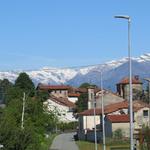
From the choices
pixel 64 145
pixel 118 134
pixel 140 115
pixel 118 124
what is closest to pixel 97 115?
pixel 140 115

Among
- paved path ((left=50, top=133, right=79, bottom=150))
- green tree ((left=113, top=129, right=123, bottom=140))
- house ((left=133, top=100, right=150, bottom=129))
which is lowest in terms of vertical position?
paved path ((left=50, top=133, right=79, bottom=150))

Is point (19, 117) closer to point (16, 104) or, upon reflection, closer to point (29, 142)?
point (16, 104)

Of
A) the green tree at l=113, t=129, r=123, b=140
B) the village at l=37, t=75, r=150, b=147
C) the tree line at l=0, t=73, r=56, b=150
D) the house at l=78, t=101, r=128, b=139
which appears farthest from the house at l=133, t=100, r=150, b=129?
the tree line at l=0, t=73, r=56, b=150

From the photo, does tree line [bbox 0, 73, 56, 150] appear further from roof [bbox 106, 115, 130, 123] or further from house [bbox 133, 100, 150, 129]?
house [bbox 133, 100, 150, 129]

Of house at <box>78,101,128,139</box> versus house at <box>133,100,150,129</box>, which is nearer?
house at <box>133,100,150,129</box>

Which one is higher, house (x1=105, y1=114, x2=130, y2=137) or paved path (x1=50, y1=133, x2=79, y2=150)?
house (x1=105, y1=114, x2=130, y2=137)

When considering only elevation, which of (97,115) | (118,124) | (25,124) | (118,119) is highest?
(97,115)

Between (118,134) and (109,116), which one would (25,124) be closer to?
(118,134)

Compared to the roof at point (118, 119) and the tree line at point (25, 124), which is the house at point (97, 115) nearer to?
the roof at point (118, 119)

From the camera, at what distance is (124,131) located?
303 ft

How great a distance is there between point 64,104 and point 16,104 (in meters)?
93.2

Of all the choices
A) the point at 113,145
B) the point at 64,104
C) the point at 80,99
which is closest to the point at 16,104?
the point at 113,145

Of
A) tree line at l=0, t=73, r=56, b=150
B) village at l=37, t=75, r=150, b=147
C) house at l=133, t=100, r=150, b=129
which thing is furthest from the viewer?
house at l=133, t=100, r=150, b=129

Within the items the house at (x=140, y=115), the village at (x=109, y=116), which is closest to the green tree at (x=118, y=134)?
the village at (x=109, y=116)
